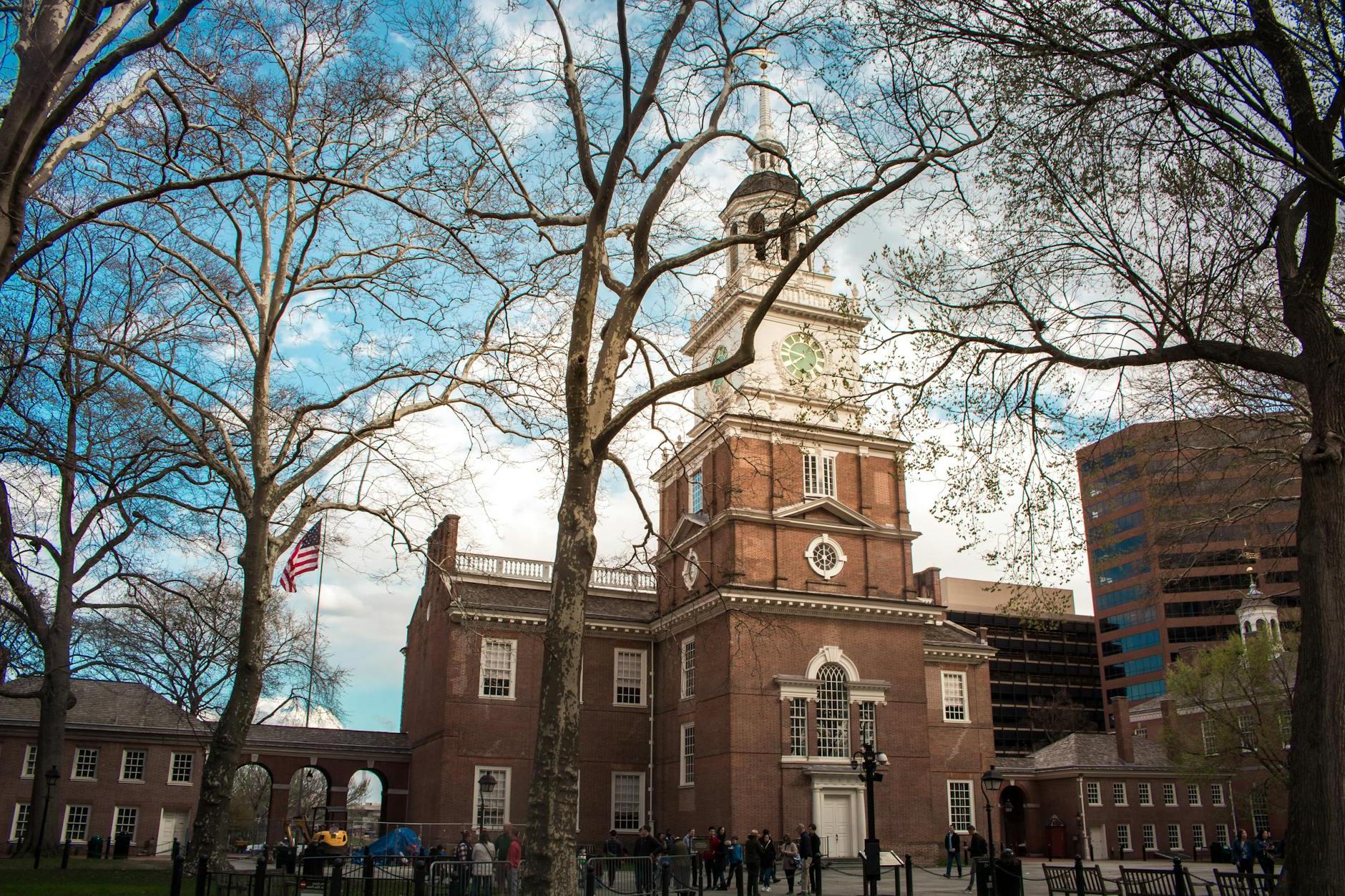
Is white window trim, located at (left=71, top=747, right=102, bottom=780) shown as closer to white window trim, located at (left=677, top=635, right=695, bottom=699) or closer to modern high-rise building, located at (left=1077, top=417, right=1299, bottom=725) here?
white window trim, located at (left=677, top=635, right=695, bottom=699)

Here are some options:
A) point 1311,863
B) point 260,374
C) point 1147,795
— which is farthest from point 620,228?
point 1147,795

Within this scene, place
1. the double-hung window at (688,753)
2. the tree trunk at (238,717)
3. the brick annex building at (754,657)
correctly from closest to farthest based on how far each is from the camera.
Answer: the tree trunk at (238,717), the brick annex building at (754,657), the double-hung window at (688,753)

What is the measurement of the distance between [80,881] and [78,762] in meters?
25.6

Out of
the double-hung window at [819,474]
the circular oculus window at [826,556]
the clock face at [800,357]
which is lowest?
the circular oculus window at [826,556]

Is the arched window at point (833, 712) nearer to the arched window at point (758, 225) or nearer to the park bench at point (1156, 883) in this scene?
the park bench at point (1156, 883)

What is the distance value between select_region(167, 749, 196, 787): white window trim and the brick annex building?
8.81 metres

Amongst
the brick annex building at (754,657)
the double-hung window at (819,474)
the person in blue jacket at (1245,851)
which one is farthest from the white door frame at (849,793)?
the person in blue jacket at (1245,851)

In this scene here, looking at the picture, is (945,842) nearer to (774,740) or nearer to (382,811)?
(774,740)

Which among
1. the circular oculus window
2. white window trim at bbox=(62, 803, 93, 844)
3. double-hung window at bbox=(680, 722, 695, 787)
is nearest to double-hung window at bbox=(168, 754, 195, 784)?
white window trim at bbox=(62, 803, 93, 844)

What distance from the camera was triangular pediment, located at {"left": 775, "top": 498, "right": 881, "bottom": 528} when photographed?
109 feet

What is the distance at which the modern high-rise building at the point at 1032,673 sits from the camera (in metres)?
85.2

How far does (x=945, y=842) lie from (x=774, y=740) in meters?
7.10

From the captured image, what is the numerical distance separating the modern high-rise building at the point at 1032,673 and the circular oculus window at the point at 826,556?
53514 mm

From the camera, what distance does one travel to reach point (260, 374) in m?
18.7
